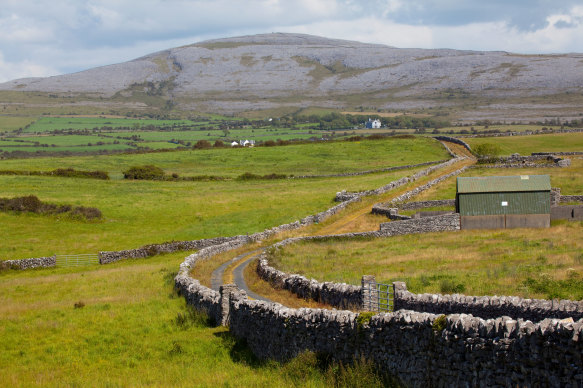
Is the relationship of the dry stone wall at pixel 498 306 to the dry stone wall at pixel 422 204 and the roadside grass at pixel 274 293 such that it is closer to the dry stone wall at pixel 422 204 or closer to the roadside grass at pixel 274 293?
the roadside grass at pixel 274 293

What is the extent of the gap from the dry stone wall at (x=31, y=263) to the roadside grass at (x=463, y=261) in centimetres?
1658

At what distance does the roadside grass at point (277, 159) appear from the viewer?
330 feet

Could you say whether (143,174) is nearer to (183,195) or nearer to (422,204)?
(183,195)

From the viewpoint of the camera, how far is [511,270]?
2530 centimetres

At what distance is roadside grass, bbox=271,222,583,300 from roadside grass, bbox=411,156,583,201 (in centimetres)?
1741

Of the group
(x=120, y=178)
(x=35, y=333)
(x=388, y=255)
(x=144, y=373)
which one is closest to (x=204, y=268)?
(x=388, y=255)

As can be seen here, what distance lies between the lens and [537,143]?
111 meters

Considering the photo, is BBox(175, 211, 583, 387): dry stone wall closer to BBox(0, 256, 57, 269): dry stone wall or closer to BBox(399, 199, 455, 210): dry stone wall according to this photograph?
BBox(0, 256, 57, 269): dry stone wall

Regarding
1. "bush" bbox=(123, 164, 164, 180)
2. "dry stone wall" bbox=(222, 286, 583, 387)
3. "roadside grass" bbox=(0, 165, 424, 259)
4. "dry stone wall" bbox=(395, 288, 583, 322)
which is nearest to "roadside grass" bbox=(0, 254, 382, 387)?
"dry stone wall" bbox=(222, 286, 583, 387)

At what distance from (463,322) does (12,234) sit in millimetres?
48305

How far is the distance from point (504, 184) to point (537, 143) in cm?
7037

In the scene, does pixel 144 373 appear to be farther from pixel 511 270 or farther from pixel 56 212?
pixel 56 212

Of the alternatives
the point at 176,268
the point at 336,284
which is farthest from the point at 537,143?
the point at 336,284

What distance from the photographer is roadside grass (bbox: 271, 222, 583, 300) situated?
22.2 meters
